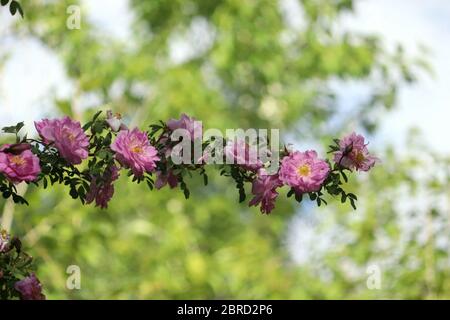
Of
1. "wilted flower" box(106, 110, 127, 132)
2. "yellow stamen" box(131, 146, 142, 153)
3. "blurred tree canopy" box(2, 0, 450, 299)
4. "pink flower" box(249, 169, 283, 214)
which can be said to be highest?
"blurred tree canopy" box(2, 0, 450, 299)

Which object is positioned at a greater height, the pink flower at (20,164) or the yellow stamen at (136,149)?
the yellow stamen at (136,149)

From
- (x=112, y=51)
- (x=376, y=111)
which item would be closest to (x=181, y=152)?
(x=112, y=51)

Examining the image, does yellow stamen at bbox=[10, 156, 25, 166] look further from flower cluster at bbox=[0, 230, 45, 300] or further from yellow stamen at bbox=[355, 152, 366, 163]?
yellow stamen at bbox=[355, 152, 366, 163]

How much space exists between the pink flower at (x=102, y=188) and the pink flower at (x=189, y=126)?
23 centimetres

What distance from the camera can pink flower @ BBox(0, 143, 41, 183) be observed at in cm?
→ 233

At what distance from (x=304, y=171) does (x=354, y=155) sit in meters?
0.18

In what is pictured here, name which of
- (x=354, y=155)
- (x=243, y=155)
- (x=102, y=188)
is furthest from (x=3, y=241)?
(x=354, y=155)

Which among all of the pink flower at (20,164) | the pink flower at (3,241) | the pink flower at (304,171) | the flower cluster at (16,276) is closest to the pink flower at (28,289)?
the flower cluster at (16,276)

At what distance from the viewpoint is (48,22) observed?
705cm

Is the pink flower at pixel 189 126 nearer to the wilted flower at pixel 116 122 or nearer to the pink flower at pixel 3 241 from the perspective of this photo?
the wilted flower at pixel 116 122

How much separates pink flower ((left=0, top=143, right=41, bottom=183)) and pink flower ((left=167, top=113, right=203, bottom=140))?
0.45 metres

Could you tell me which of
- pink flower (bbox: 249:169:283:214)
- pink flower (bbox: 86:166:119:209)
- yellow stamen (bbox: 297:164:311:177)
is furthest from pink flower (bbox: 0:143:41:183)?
yellow stamen (bbox: 297:164:311:177)

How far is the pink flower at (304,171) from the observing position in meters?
2.38

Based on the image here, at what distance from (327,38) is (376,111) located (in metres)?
1.61
